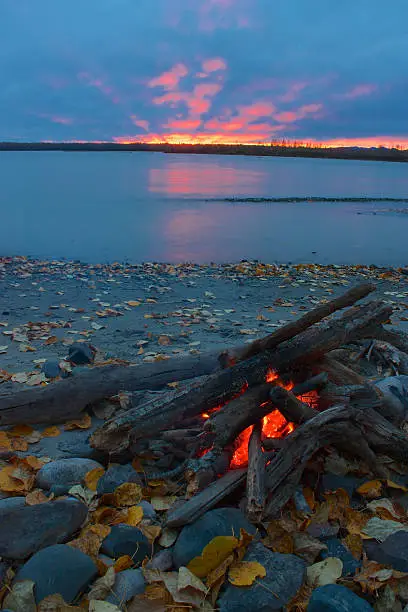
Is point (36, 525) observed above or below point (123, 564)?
above

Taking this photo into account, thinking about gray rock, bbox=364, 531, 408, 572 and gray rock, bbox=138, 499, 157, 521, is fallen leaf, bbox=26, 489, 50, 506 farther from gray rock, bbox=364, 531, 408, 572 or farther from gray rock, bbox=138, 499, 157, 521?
gray rock, bbox=364, 531, 408, 572

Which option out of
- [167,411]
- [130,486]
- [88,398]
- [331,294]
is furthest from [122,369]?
[331,294]

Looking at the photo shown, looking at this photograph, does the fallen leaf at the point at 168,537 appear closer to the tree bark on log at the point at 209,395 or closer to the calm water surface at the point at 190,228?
the tree bark on log at the point at 209,395

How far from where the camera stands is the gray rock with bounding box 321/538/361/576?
9.28ft

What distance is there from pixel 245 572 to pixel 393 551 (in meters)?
0.86

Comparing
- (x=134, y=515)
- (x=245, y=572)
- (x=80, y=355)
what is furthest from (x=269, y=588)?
(x=80, y=355)

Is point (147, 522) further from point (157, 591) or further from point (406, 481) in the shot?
point (406, 481)

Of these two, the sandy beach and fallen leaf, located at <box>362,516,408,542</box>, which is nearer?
fallen leaf, located at <box>362,516,408,542</box>

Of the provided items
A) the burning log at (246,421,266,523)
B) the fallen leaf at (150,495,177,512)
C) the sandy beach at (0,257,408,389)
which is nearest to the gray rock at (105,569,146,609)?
the fallen leaf at (150,495,177,512)

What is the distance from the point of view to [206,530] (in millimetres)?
2914

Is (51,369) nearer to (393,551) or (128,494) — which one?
(128,494)

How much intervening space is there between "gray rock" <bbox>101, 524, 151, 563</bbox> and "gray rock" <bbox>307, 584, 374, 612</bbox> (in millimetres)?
963

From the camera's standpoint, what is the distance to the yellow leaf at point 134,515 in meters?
3.15

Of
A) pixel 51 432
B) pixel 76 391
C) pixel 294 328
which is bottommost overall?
pixel 51 432
